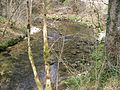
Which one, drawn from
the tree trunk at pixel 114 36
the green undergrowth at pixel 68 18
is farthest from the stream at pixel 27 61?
the green undergrowth at pixel 68 18

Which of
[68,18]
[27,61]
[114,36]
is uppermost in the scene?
[114,36]

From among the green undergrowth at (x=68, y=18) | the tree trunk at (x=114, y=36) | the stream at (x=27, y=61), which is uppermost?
the tree trunk at (x=114, y=36)

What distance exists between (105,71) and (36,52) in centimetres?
853

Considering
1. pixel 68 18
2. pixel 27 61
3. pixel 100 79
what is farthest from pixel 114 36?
pixel 68 18

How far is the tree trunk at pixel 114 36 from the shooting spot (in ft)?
23.7

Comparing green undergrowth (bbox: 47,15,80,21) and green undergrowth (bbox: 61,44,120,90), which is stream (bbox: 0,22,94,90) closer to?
green undergrowth (bbox: 61,44,120,90)

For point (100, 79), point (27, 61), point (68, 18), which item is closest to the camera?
point (100, 79)

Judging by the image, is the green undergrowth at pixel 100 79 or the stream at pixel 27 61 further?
the stream at pixel 27 61

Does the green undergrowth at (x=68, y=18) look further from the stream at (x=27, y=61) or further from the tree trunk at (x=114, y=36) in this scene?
the tree trunk at (x=114, y=36)

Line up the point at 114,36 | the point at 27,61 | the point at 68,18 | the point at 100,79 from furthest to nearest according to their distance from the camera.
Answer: the point at 68,18, the point at 27,61, the point at 114,36, the point at 100,79

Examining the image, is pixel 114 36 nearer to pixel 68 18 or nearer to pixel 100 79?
pixel 100 79

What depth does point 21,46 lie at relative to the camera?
16.8 meters

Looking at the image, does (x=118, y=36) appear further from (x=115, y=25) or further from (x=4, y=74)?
(x=4, y=74)

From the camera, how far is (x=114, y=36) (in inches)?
288
